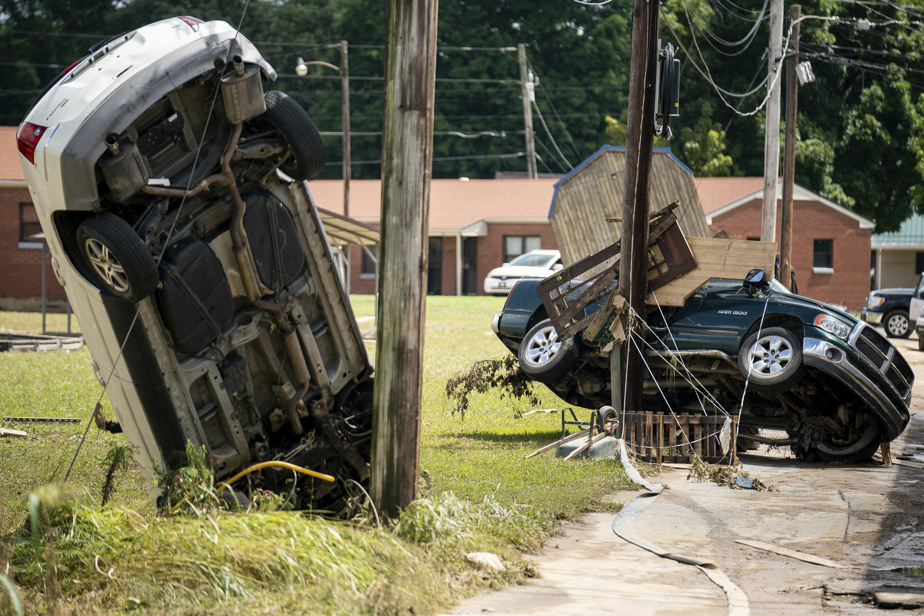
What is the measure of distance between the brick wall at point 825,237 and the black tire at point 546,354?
2619 cm

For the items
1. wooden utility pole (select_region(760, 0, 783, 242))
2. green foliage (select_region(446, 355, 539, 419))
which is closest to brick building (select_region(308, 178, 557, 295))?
wooden utility pole (select_region(760, 0, 783, 242))

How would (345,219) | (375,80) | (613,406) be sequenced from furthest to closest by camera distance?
(375,80), (345,219), (613,406)

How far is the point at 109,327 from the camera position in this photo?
6340 millimetres

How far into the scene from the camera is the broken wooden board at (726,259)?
10.8 meters

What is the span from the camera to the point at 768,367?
10539 millimetres

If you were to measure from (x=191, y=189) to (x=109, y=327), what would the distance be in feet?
3.20

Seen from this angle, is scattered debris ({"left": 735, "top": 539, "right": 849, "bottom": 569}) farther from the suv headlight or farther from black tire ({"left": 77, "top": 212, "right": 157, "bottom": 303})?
black tire ({"left": 77, "top": 212, "right": 157, "bottom": 303})

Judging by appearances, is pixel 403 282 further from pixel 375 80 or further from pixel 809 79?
pixel 375 80

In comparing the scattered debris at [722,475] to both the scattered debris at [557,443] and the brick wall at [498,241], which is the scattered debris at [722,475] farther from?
the brick wall at [498,241]

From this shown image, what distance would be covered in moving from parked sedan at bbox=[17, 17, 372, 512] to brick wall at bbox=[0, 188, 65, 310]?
29163 mm

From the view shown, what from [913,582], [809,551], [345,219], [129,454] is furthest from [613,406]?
[345,219]

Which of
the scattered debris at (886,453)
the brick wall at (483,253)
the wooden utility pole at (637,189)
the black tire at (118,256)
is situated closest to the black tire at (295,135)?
the black tire at (118,256)

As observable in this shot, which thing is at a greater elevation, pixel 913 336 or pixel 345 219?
pixel 345 219

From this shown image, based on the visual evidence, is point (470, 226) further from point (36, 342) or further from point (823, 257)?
point (36, 342)
